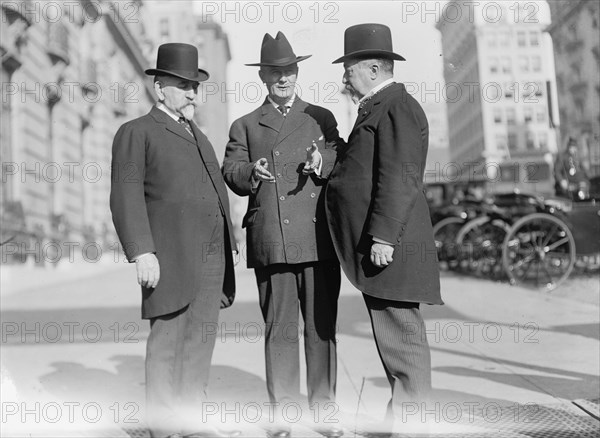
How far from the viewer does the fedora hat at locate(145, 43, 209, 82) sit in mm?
3674

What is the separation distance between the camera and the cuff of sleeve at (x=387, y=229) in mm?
3223

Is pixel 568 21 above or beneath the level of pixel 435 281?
above

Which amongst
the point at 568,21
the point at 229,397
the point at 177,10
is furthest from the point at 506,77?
the point at 229,397

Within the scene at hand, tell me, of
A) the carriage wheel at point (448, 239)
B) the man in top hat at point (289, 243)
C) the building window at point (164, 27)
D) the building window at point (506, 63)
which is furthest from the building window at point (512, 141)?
the man in top hat at point (289, 243)

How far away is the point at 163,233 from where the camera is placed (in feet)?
11.9

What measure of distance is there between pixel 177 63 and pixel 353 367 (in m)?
2.66

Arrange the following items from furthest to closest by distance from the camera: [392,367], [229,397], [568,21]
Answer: [568,21] < [229,397] < [392,367]

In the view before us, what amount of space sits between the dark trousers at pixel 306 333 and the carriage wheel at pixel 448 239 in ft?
27.7

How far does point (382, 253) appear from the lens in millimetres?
3260

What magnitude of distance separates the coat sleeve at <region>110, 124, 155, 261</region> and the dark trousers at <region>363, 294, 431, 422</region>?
3.83 ft

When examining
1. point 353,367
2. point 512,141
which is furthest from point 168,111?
point 512,141

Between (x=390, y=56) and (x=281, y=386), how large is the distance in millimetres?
1746

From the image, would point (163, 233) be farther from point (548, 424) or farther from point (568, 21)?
point (568, 21)

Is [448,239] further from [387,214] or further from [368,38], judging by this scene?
[387,214]
